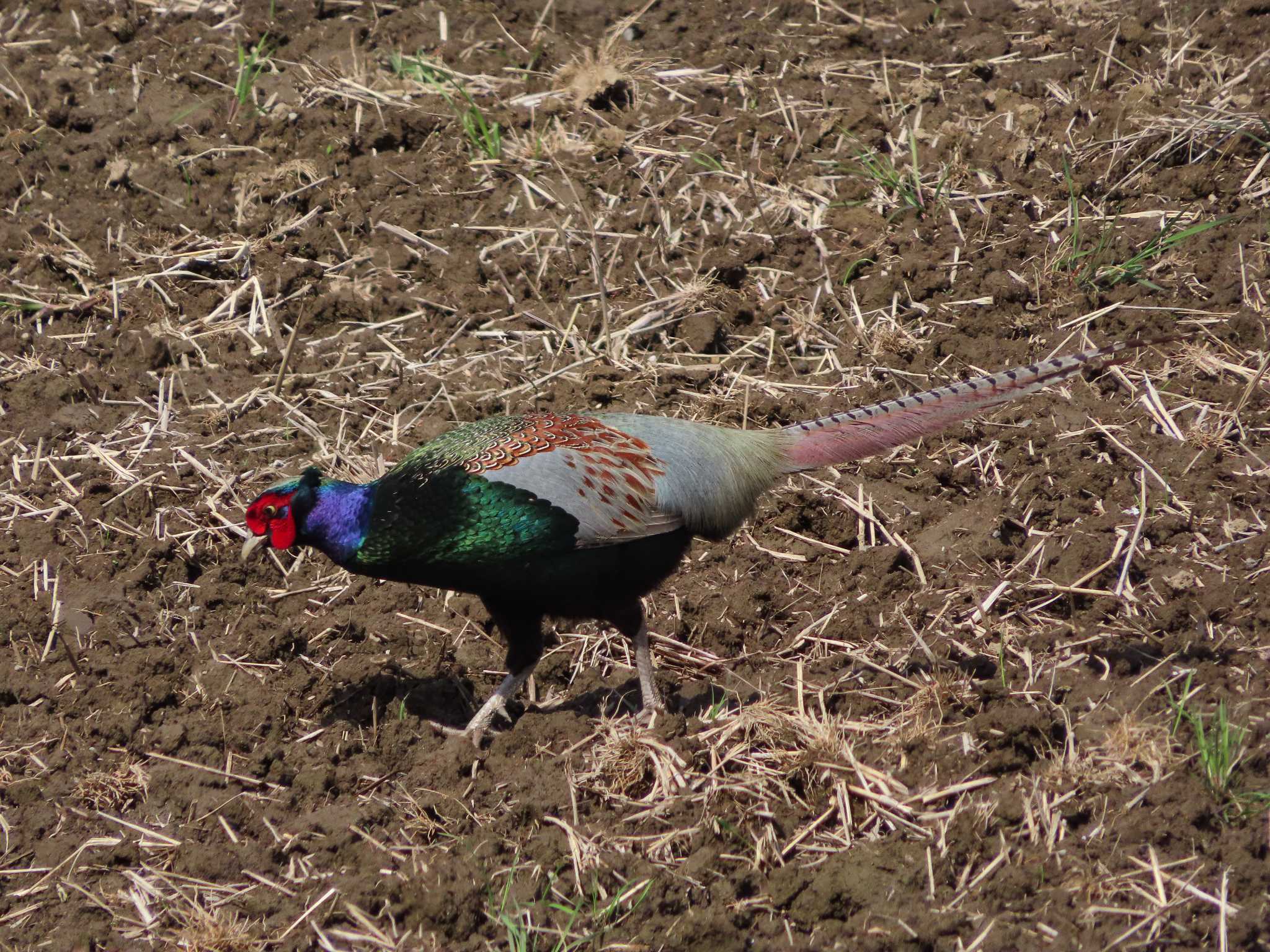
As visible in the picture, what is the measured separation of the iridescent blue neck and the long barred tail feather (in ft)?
4.75

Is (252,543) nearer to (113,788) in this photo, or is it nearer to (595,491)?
(113,788)

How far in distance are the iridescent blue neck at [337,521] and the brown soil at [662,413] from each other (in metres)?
0.66

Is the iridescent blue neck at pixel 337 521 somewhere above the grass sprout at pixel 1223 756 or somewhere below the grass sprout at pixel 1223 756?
above

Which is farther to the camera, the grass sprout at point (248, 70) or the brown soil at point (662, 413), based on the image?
the grass sprout at point (248, 70)

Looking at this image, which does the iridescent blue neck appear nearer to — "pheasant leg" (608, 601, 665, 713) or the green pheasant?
the green pheasant

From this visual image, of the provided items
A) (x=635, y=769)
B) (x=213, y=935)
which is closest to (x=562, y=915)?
(x=635, y=769)

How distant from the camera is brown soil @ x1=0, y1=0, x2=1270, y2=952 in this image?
3629 millimetres

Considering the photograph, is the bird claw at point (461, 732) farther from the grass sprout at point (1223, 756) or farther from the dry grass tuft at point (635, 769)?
the grass sprout at point (1223, 756)

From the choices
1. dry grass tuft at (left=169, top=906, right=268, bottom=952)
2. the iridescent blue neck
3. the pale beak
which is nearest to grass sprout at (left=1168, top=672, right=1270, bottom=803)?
the iridescent blue neck

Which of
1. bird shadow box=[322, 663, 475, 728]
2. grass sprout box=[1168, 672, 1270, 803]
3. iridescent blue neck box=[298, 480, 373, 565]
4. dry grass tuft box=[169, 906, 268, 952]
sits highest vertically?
iridescent blue neck box=[298, 480, 373, 565]

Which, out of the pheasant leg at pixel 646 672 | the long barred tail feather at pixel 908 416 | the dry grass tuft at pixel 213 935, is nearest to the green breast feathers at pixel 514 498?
the pheasant leg at pixel 646 672

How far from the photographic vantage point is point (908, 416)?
4301 millimetres

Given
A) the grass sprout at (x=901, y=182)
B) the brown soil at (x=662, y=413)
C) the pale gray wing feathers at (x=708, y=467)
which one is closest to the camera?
the brown soil at (x=662, y=413)

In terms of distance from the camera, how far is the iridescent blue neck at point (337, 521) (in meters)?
4.06
